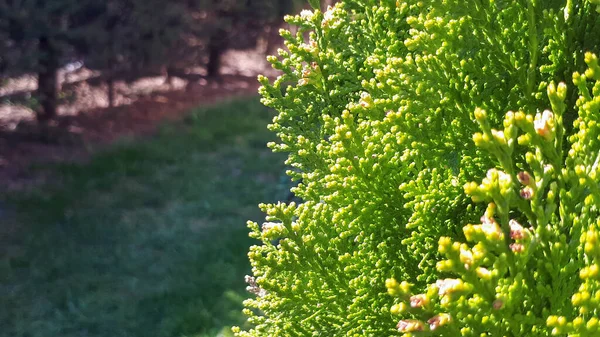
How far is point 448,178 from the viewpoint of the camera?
239cm

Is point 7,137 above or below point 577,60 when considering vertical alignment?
above

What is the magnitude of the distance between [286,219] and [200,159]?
28.8 feet

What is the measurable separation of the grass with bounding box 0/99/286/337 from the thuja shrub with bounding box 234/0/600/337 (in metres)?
4.24

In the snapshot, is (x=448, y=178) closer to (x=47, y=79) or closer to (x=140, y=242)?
(x=140, y=242)

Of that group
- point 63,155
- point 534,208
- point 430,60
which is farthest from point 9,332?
point 534,208

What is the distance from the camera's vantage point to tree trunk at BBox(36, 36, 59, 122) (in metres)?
10.4

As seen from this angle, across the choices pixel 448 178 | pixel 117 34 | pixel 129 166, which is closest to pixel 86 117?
pixel 117 34

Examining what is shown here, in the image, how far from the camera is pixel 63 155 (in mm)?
10781

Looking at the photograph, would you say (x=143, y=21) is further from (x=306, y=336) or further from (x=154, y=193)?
(x=306, y=336)

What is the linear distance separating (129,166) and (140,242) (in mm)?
2640

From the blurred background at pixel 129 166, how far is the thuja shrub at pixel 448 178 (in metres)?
4.24

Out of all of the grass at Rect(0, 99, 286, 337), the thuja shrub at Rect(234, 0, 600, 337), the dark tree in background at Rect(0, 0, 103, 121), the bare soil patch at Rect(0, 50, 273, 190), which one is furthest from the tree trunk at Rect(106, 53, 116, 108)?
the thuja shrub at Rect(234, 0, 600, 337)

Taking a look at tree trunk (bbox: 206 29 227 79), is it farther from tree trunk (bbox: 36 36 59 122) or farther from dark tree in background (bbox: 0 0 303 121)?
tree trunk (bbox: 36 36 59 122)

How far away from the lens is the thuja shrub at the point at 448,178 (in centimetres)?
174
